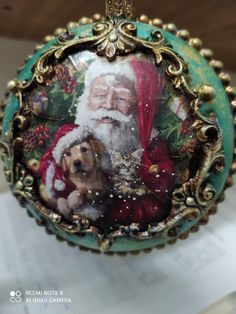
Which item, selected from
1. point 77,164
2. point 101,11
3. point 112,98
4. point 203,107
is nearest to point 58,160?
point 77,164

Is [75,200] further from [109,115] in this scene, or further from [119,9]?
[119,9]

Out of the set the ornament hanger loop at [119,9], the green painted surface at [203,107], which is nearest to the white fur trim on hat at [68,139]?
the green painted surface at [203,107]

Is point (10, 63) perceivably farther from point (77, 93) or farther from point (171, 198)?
point (171, 198)

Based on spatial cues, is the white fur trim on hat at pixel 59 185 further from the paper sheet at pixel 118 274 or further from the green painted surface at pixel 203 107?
the paper sheet at pixel 118 274

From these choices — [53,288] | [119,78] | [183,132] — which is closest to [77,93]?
[119,78]

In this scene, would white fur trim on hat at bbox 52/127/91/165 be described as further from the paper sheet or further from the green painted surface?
the paper sheet

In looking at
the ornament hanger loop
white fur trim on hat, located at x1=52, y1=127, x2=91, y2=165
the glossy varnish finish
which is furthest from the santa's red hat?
the glossy varnish finish
